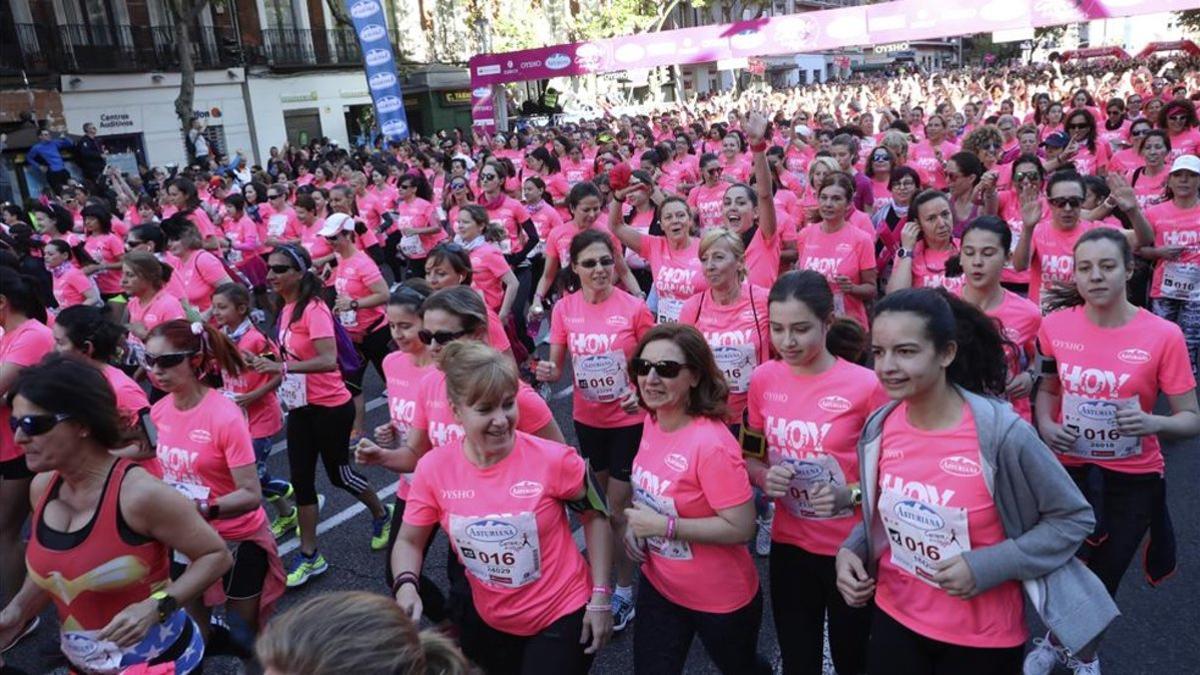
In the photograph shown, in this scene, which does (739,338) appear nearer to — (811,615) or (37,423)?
(811,615)

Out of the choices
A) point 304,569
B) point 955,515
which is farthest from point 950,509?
point 304,569

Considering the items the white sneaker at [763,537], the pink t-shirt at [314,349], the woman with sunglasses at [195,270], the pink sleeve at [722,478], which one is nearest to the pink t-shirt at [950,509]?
the pink sleeve at [722,478]

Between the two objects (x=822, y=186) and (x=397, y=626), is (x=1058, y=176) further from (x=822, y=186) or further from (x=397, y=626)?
(x=397, y=626)

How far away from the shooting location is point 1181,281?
588 cm

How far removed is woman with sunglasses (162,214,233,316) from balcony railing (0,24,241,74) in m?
23.9

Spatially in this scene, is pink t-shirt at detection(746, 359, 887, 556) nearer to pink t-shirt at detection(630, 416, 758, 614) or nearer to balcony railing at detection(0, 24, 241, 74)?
pink t-shirt at detection(630, 416, 758, 614)

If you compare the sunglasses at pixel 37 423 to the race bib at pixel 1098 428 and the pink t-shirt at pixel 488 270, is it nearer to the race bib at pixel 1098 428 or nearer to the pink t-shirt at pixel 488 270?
the race bib at pixel 1098 428

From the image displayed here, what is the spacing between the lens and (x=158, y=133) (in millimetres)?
29859

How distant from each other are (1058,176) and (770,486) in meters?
3.73

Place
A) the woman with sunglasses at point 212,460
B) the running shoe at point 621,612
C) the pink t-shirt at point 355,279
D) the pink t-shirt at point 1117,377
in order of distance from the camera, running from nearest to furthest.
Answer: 1. the pink t-shirt at point 1117,377
2. the woman with sunglasses at point 212,460
3. the running shoe at point 621,612
4. the pink t-shirt at point 355,279

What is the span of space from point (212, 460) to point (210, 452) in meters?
0.04

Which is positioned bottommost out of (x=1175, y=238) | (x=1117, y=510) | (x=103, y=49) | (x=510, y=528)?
(x=1117, y=510)

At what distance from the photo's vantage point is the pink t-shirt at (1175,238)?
5.80 meters

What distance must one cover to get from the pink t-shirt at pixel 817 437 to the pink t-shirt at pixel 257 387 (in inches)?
120
